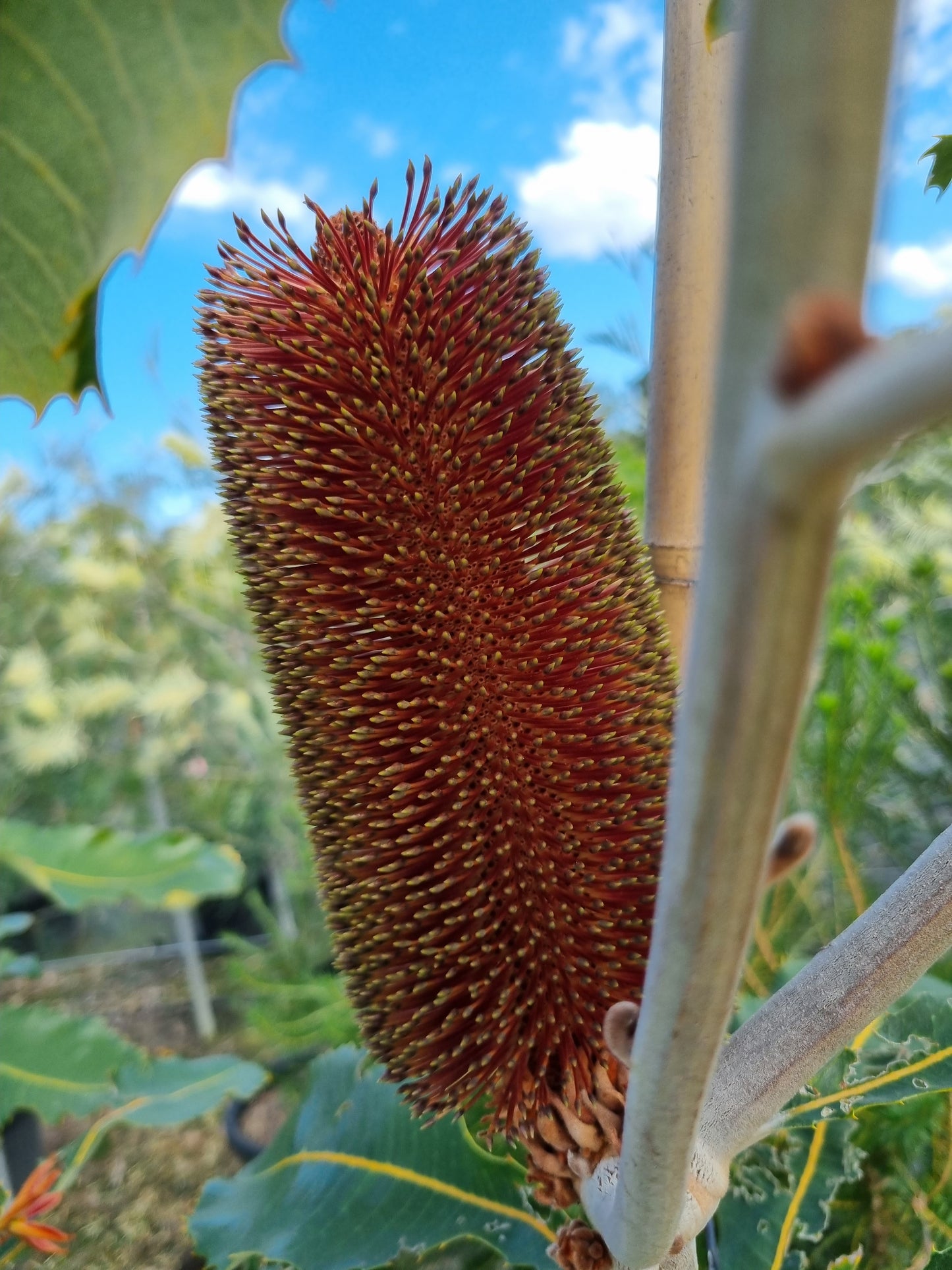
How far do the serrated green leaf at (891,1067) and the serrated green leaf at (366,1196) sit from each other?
0.19m

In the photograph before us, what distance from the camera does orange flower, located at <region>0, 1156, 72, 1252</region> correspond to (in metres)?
Result: 0.63

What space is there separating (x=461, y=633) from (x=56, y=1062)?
35.5 inches

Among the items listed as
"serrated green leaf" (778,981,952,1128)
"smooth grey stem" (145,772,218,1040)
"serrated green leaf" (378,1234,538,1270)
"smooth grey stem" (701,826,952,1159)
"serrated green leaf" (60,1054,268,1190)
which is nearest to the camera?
"smooth grey stem" (701,826,952,1159)

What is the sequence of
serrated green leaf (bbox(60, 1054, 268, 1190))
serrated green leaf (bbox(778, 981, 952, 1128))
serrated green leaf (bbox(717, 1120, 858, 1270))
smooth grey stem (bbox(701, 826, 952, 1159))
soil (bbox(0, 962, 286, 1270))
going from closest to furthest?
smooth grey stem (bbox(701, 826, 952, 1159)) → serrated green leaf (bbox(778, 981, 952, 1128)) → serrated green leaf (bbox(717, 1120, 858, 1270)) → serrated green leaf (bbox(60, 1054, 268, 1190)) → soil (bbox(0, 962, 286, 1270))

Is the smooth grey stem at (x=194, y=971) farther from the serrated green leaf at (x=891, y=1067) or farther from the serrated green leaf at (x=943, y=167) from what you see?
the serrated green leaf at (x=943, y=167)

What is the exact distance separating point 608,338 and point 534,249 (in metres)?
1.01

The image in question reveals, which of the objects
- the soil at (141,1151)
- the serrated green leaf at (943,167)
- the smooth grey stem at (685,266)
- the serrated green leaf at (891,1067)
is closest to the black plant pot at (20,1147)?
the soil at (141,1151)

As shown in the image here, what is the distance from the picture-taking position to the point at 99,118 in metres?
0.18

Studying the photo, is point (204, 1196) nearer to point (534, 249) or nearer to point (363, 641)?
point (363, 641)

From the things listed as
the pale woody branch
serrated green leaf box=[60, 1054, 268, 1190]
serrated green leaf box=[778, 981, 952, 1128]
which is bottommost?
serrated green leaf box=[60, 1054, 268, 1190]

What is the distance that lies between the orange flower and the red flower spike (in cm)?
44

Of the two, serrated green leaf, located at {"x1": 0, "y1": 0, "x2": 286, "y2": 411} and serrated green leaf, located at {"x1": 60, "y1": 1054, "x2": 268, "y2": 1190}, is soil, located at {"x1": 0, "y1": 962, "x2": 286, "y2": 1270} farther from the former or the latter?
serrated green leaf, located at {"x1": 0, "y1": 0, "x2": 286, "y2": 411}

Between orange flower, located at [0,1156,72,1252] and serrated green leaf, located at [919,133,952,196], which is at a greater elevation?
serrated green leaf, located at [919,133,952,196]

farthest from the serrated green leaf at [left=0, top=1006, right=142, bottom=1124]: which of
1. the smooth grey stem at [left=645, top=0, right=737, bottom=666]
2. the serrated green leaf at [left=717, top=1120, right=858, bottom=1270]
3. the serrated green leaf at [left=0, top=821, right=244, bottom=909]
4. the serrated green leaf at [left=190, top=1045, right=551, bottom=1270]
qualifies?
the smooth grey stem at [left=645, top=0, right=737, bottom=666]
